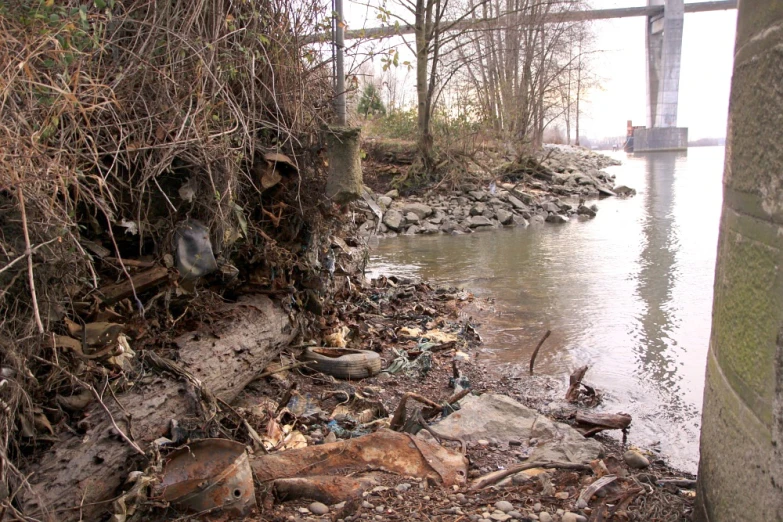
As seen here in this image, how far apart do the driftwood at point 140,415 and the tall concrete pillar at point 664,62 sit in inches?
2417

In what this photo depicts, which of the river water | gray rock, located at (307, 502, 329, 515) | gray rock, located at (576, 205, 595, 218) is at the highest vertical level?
gray rock, located at (576, 205, 595, 218)

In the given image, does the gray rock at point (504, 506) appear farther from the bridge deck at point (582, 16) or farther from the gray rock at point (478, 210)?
the gray rock at point (478, 210)

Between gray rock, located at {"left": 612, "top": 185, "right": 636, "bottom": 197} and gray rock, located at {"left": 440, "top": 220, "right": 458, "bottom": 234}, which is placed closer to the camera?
gray rock, located at {"left": 440, "top": 220, "right": 458, "bottom": 234}

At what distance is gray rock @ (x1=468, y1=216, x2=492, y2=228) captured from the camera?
45.5 feet

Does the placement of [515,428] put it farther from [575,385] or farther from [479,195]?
[479,195]

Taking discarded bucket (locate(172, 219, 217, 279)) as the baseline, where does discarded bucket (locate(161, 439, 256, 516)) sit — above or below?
below

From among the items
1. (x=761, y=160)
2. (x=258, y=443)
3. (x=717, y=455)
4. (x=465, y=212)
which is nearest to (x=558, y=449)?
(x=717, y=455)

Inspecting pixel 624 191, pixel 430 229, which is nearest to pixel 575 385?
pixel 430 229

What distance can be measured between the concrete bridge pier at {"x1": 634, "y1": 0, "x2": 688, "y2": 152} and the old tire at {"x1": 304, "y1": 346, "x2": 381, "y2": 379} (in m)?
60.6

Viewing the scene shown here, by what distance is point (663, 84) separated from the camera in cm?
5916

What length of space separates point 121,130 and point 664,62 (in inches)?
2512

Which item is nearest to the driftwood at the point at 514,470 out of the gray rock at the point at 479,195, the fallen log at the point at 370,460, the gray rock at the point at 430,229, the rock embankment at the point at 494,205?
the fallen log at the point at 370,460

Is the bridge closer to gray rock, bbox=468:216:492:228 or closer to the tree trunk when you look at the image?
the tree trunk

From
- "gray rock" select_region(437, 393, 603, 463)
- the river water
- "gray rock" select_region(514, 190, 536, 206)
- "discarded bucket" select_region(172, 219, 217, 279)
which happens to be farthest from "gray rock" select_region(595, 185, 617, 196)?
"discarded bucket" select_region(172, 219, 217, 279)
